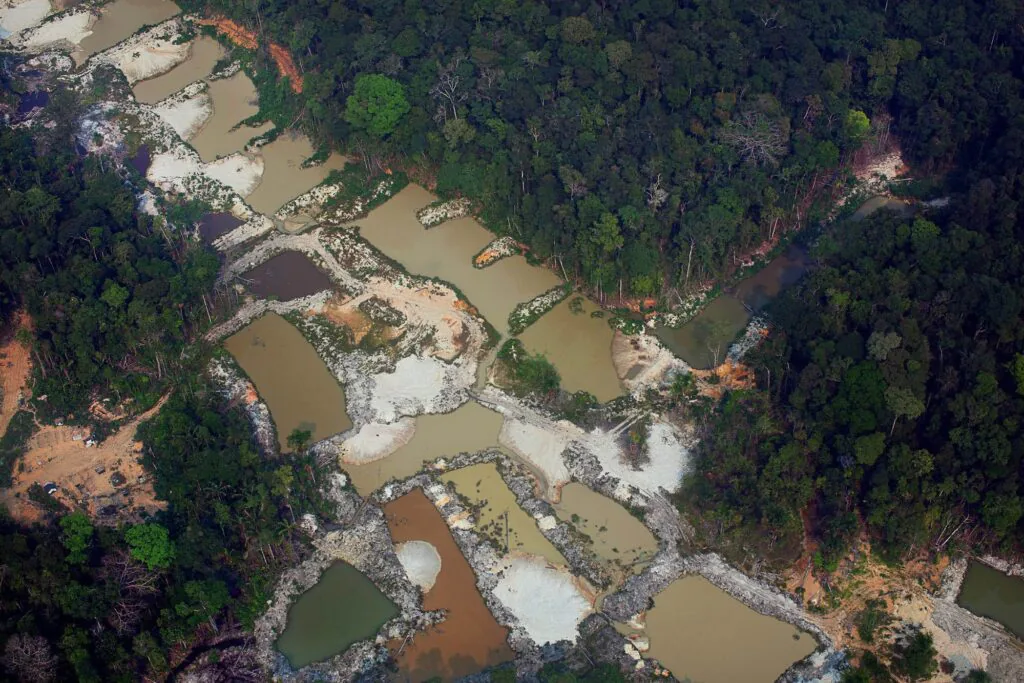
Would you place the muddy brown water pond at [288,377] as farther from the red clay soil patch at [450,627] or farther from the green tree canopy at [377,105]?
the green tree canopy at [377,105]

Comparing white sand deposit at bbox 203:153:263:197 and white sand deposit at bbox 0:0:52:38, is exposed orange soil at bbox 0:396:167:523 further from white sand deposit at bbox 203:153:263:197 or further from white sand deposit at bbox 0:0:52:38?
white sand deposit at bbox 0:0:52:38

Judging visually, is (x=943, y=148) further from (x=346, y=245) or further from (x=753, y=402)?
(x=346, y=245)

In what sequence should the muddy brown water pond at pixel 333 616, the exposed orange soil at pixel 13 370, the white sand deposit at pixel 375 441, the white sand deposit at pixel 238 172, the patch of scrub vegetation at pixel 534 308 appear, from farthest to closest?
1. the white sand deposit at pixel 238 172
2. the patch of scrub vegetation at pixel 534 308
3. the exposed orange soil at pixel 13 370
4. the white sand deposit at pixel 375 441
5. the muddy brown water pond at pixel 333 616

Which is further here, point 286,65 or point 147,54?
point 147,54

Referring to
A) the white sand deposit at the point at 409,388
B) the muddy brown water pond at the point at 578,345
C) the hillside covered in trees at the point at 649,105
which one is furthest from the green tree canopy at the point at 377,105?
the white sand deposit at the point at 409,388

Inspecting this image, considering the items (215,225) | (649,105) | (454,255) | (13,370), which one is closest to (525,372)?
(454,255)

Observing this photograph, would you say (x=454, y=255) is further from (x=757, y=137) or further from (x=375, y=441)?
(x=757, y=137)
